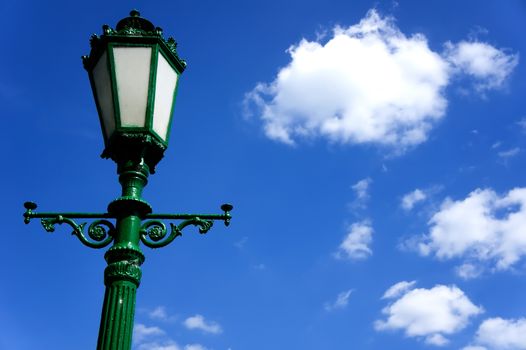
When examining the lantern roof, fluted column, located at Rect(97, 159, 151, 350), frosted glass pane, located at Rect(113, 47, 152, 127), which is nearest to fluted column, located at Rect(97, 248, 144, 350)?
fluted column, located at Rect(97, 159, 151, 350)

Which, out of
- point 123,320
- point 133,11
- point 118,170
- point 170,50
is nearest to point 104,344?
point 123,320

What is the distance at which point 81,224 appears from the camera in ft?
13.8

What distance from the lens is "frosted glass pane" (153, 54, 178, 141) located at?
14.3 feet

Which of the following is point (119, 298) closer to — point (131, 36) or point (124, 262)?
point (124, 262)

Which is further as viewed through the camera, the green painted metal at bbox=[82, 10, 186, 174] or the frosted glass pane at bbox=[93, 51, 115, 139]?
the frosted glass pane at bbox=[93, 51, 115, 139]

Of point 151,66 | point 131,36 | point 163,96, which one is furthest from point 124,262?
point 131,36

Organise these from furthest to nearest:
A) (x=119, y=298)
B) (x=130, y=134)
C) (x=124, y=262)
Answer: (x=130, y=134)
(x=124, y=262)
(x=119, y=298)

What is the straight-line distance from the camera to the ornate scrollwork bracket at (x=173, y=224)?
4.14 meters

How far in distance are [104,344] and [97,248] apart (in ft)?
2.42

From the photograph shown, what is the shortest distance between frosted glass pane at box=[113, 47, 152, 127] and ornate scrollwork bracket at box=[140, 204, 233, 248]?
66 cm

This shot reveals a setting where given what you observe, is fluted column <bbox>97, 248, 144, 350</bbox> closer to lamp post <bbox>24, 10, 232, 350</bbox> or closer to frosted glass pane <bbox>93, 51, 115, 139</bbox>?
lamp post <bbox>24, 10, 232, 350</bbox>

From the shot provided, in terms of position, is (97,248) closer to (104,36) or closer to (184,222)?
(184,222)

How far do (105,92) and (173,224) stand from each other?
106 cm

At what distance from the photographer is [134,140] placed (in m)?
4.22
